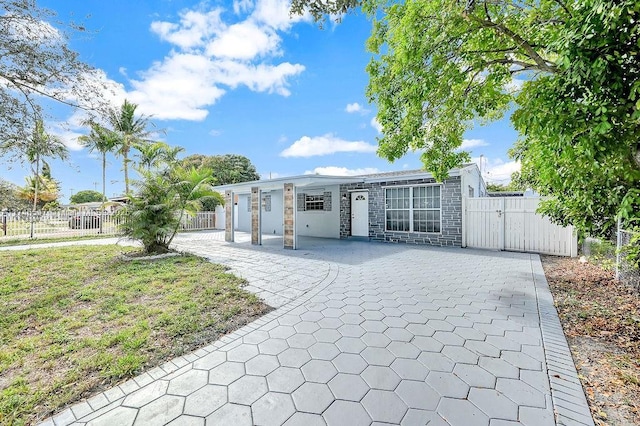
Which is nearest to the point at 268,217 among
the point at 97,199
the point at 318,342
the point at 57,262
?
the point at 57,262

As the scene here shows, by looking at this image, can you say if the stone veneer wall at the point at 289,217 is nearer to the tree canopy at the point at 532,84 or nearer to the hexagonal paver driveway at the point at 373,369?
the tree canopy at the point at 532,84

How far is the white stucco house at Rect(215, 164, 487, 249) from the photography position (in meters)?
10.3

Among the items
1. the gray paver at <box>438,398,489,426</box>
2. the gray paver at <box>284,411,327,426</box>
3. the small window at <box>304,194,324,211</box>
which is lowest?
the gray paver at <box>438,398,489,426</box>

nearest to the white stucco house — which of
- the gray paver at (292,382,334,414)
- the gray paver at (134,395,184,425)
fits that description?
the gray paver at (292,382,334,414)

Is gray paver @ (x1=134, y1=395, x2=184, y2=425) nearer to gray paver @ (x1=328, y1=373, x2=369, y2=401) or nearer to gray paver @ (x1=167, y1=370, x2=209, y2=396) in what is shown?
gray paver @ (x1=167, y1=370, x2=209, y2=396)

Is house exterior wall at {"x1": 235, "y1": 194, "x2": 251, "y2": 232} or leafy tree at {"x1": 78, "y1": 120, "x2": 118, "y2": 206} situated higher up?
leafy tree at {"x1": 78, "y1": 120, "x2": 118, "y2": 206}

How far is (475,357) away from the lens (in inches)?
114

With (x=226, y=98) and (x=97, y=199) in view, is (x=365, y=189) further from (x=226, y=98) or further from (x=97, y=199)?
(x=97, y=199)

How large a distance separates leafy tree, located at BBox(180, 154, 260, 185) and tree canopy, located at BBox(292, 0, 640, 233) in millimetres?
21587

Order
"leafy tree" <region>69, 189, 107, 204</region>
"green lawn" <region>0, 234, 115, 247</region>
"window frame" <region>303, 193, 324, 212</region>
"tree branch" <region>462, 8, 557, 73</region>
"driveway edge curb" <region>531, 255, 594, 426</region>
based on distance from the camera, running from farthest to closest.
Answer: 1. "leafy tree" <region>69, 189, 107, 204</region>
2. "window frame" <region>303, 193, 324, 212</region>
3. "green lawn" <region>0, 234, 115, 247</region>
4. "tree branch" <region>462, 8, 557, 73</region>
5. "driveway edge curb" <region>531, 255, 594, 426</region>

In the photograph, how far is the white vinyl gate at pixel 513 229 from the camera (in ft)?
28.1

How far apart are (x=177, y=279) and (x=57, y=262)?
4217 millimetres

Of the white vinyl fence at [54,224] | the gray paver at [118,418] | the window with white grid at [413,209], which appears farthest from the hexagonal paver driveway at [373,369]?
the white vinyl fence at [54,224]

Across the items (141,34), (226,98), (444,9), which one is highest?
(226,98)
